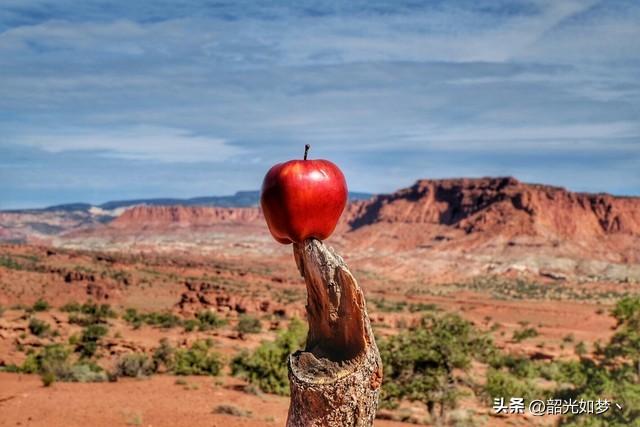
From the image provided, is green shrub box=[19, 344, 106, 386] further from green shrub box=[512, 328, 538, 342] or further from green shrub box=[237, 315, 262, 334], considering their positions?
green shrub box=[512, 328, 538, 342]

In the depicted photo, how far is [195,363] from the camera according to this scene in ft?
66.3

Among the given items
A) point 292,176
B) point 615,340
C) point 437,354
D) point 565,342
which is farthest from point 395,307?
point 292,176

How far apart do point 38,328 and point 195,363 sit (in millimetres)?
11309

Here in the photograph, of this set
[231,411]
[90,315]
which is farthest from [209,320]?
[231,411]

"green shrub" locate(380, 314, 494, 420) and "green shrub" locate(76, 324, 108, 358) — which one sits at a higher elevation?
"green shrub" locate(380, 314, 494, 420)

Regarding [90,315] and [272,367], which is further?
[90,315]

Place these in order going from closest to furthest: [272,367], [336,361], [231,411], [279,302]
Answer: [336,361] → [231,411] → [272,367] → [279,302]

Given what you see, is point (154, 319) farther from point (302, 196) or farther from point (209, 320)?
point (302, 196)

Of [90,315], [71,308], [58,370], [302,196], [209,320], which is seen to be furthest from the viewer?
[71,308]

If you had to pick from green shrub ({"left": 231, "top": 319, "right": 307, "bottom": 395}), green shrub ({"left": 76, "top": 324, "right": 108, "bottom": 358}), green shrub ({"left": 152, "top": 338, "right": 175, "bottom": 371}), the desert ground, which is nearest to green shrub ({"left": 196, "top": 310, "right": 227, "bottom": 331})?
the desert ground

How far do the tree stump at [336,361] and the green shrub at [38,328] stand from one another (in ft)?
85.5

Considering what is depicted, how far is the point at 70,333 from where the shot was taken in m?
28.4

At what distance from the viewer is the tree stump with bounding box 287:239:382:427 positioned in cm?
425

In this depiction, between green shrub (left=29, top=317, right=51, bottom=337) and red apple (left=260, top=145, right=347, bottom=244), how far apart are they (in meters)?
26.4
